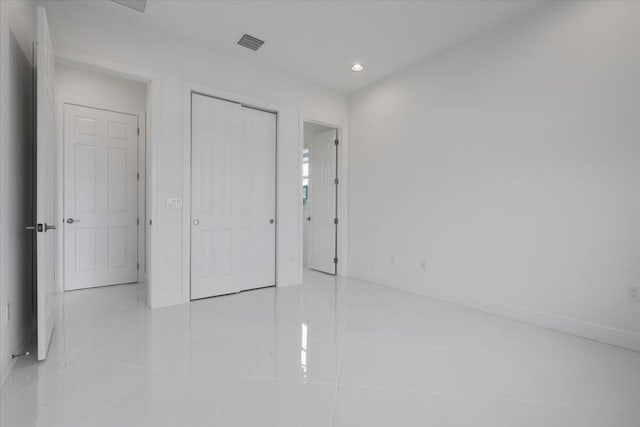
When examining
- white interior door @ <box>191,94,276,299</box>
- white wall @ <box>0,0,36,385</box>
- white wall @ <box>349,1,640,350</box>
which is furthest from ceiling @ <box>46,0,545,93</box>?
white wall @ <box>0,0,36,385</box>

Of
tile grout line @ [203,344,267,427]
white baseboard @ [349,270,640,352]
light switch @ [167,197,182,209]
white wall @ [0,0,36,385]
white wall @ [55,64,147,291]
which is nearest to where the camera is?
tile grout line @ [203,344,267,427]

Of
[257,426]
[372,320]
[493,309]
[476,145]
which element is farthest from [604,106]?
[257,426]

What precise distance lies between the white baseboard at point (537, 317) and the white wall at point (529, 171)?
0.04ft

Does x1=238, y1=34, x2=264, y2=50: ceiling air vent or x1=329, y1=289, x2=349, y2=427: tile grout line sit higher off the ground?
x1=238, y1=34, x2=264, y2=50: ceiling air vent

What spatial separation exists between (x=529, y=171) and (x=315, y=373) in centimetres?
277

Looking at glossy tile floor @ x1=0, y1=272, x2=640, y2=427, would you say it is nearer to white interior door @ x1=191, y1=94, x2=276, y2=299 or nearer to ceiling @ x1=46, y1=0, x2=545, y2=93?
white interior door @ x1=191, y1=94, x2=276, y2=299

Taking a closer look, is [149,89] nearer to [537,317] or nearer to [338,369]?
[338,369]

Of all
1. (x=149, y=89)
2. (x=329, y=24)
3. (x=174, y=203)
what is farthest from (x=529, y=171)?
(x=149, y=89)

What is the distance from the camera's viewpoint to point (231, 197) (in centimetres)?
400

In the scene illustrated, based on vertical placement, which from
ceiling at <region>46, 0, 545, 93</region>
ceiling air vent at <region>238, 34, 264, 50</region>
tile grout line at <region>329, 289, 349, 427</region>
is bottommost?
tile grout line at <region>329, 289, 349, 427</region>

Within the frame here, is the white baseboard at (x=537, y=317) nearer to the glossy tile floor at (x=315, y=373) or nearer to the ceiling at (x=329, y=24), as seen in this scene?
the glossy tile floor at (x=315, y=373)

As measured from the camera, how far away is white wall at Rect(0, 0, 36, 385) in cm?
194

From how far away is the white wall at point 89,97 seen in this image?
4043 millimetres

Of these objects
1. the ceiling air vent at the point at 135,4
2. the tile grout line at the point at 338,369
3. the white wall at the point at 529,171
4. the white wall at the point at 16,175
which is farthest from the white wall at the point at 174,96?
the tile grout line at the point at 338,369
